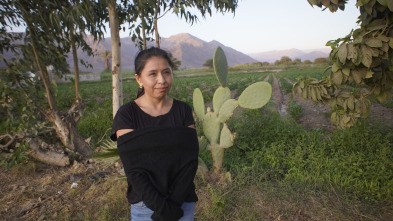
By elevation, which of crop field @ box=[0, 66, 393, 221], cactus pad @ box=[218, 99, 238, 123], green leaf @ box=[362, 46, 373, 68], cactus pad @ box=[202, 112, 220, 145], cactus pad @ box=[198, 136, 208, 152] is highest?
green leaf @ box=[362, 46, 373, 68]

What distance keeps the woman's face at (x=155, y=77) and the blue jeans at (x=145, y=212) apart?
0.64 metres

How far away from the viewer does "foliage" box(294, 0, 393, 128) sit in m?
1.61

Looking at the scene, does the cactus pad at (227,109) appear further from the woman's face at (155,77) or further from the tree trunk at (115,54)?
the tree trunk at (115,54)

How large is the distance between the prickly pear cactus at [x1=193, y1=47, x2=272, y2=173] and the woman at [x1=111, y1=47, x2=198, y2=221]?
1.31m

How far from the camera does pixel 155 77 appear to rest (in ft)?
4.49

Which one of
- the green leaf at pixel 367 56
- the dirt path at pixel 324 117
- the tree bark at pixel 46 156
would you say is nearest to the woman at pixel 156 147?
the green leaf at pixel 367 56

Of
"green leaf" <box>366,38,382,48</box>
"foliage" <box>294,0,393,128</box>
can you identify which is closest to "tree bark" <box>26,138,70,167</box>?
"foliage" <box>294,0,393,128</box>

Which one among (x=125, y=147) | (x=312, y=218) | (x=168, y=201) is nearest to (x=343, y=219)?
(x=312, y=218)

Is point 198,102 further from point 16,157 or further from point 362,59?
point 16,157

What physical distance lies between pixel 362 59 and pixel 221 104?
1483 mm

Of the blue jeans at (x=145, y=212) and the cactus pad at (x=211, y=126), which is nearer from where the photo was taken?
the blue jeans at (x=145, y=212)

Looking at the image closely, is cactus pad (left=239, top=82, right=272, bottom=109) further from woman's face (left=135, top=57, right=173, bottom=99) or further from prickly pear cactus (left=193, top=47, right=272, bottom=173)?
woman's face (left=135, top=57, right=173, bottom=99)

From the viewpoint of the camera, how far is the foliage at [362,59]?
1.61 metres

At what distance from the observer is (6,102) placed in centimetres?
343
